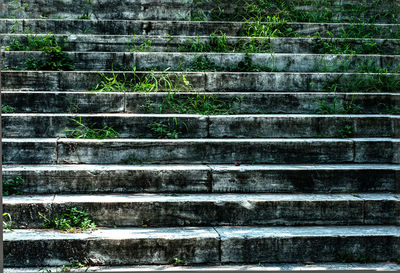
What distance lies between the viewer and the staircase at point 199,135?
13.2 ft

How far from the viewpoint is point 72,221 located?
4125mm

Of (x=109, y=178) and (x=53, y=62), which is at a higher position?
(x=53, y=62)

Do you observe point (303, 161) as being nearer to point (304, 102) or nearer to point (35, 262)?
point (304, 102)

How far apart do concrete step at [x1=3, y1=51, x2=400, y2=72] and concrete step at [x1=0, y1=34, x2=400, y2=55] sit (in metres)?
0.27

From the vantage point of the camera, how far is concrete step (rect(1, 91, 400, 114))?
212 inches

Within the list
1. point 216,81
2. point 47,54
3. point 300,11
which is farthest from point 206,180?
point 300,11

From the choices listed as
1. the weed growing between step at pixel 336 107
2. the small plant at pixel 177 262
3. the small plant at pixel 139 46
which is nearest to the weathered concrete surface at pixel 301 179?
the small plant at pixel 177 262

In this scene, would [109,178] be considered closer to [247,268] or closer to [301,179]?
[247,268]

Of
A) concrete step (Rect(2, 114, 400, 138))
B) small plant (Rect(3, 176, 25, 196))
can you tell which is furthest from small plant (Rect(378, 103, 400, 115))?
small plant (Rect(3, 176, 25, 196))

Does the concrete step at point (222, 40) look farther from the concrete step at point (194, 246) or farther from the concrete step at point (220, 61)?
the concrete step at point (194, 246)

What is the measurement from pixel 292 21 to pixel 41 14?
4.27 metres

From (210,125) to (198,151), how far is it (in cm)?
46

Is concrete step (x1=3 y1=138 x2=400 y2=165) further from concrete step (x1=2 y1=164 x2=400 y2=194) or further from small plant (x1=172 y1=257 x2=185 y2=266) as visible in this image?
small plant (x1=172 y1=257 x2=185 y2=266)

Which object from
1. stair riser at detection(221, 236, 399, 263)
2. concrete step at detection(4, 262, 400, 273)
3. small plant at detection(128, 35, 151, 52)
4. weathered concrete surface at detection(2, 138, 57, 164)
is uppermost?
small plant at detection(128, 35, 151, 52)
